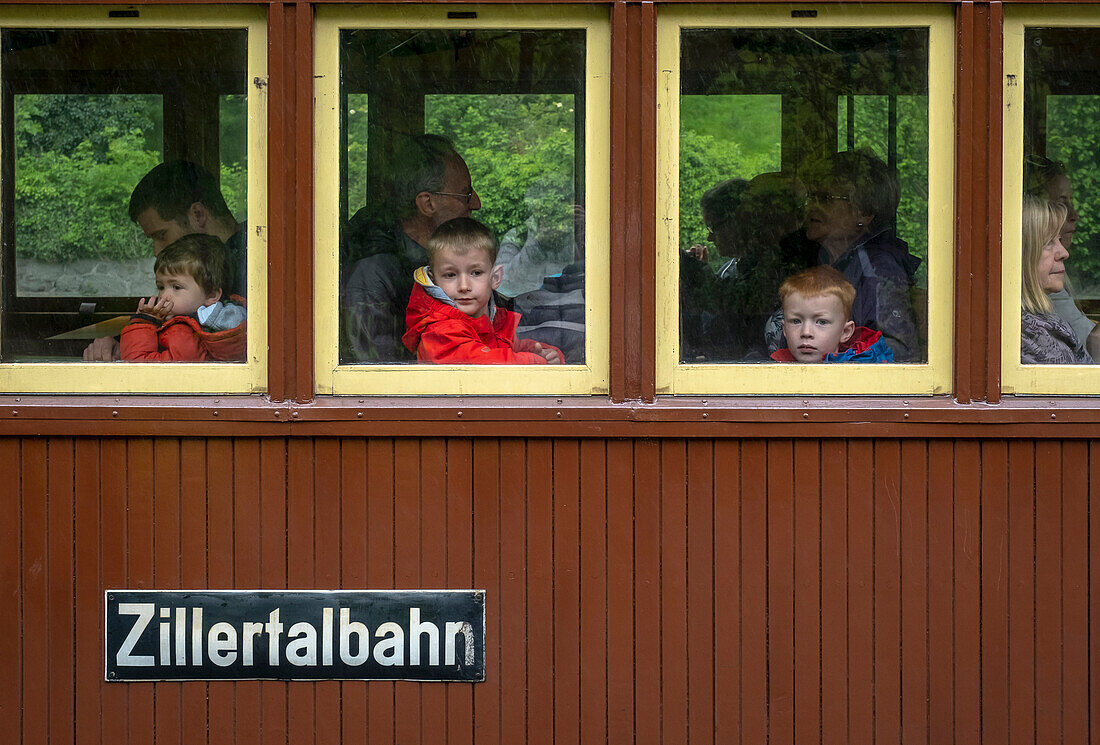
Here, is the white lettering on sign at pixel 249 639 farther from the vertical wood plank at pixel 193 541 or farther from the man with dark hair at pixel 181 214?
the man with dark hair at pixel 181 214

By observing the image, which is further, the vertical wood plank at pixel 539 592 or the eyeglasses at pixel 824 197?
the eyeglasses at pixel 824 197

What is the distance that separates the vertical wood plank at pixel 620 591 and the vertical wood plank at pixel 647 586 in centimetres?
2

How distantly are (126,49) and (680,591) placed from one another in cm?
199

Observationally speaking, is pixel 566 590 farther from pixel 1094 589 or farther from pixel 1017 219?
pixel 1017 219

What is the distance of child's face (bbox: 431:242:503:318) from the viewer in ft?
9.68

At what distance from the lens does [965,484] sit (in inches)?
113

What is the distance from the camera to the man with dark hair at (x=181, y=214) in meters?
2.93

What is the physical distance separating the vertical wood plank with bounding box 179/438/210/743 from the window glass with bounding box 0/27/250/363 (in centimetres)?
27

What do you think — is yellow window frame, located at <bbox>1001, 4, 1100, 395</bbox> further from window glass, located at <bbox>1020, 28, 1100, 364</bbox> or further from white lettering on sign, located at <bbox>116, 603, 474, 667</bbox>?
white lettering on sign, located at <bbox>116, 603, 474, 667</bbox>

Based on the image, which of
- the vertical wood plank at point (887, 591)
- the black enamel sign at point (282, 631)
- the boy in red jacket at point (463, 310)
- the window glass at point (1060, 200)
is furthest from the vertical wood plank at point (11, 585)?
the window glass at point (1060, 200)

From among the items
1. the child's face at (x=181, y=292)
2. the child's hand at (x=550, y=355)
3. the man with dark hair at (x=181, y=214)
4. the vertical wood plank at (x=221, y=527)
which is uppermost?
the man with dark hair at (x=181, y=214)

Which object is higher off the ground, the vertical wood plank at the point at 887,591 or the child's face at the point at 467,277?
the child's face at the point at 467,277

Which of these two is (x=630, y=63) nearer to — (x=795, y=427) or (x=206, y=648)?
(x=795, y=427)

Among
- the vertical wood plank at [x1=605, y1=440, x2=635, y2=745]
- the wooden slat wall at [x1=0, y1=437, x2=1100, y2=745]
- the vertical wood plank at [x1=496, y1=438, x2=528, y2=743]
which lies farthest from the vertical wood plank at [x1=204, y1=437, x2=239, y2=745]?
the vertical wood plank at [x1=605, y1=440, x2=635, y2=745]
